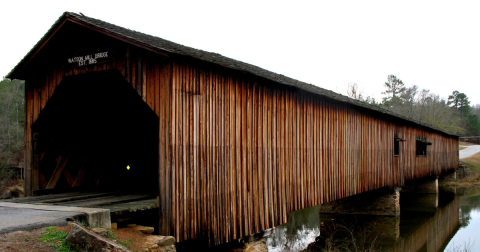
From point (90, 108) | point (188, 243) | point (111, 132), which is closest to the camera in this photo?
point (188, 243)

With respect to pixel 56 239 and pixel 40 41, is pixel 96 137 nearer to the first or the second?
pixel 40 41

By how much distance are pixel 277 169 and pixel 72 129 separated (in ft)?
15.9

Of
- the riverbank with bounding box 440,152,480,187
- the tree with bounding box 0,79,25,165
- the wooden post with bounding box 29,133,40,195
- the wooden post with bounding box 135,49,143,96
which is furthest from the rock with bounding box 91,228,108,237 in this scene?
the riverbank with bounding box 440,152,480,187

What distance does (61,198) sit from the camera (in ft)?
22.1

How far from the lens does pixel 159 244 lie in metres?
4.87

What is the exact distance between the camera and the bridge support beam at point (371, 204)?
1543 centimetres

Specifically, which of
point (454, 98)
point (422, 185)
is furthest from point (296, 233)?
point (454, 98)

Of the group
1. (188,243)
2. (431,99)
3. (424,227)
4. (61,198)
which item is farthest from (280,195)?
(431,99)

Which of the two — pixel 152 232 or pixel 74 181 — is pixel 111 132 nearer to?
pixel 74 181

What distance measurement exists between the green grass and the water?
776 centimetres

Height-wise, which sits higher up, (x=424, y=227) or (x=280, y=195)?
(x=280, y=195)

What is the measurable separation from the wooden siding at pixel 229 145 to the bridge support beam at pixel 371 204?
498 centimetres

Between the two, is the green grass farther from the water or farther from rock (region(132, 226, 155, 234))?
the water

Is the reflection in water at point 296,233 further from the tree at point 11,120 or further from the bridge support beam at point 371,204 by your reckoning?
the tree at point 11,120
